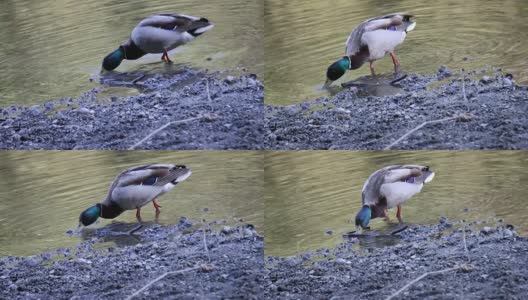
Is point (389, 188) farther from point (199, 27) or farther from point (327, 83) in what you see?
point (199, 27)

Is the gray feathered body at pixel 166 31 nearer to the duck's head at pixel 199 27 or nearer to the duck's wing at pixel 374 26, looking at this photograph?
the duck's head at pixel 199 27

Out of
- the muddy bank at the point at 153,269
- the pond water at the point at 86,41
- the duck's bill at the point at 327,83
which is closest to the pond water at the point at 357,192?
the muddy bank at the point at 153,269

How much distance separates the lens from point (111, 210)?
15.5 feet

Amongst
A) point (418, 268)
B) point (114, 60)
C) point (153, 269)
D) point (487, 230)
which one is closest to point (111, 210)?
point (153, 269)

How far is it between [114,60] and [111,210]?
28.3 inches

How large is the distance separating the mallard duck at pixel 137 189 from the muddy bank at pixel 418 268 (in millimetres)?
596

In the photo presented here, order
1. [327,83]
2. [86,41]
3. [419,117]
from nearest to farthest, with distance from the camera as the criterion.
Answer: [419,117] → [327,83] → [86,41]

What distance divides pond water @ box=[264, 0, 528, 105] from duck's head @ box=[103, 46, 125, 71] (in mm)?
696

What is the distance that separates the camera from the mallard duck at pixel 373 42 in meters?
4.68

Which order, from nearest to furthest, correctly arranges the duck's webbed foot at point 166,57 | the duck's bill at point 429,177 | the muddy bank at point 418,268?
the muddy bank at point 418,268
the duck's bill at point 429,177
the duck's webbed foot at point 166,57

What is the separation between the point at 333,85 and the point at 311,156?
36 cm

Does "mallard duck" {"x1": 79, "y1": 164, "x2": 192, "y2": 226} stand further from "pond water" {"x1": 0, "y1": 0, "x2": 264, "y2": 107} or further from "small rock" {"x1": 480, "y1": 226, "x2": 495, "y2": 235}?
"small rock" {"x1": 480, "y1": 226, "x2": 495, "y2": 235}

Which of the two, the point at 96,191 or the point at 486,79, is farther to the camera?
the point at 96,191

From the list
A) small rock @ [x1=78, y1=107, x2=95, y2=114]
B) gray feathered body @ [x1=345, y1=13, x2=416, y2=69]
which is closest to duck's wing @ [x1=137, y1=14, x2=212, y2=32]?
small rock @ [x1=78, y1=107, x2=95, y2=114]
